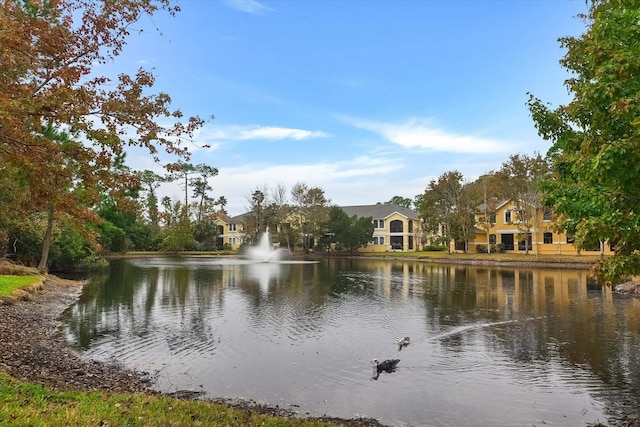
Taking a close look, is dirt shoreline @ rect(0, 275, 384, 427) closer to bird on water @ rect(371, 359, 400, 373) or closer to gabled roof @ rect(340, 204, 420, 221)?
bird on water @ rect(371, 359, 400, 373)

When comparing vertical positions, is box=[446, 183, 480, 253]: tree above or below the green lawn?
above

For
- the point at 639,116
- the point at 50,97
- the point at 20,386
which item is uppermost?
the point at 50,97

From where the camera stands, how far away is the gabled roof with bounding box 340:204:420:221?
A: 70.2 meters

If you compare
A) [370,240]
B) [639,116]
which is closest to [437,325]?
[639,116]

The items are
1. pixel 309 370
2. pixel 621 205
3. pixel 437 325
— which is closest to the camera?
pixel 621 205

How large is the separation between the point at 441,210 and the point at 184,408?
2029 inches

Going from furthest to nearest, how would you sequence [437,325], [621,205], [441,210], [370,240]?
[370,240]
[441,210]
[437,325]
[621,205]

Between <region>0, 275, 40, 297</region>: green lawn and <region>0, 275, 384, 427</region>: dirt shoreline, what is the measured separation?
6.19 feet

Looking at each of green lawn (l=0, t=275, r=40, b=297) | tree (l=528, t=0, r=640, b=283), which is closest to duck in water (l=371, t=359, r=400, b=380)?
tree (l=528, t=0, r=640, b=283)

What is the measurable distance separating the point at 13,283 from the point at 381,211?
5803 cm

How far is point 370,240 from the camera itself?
2549 inches

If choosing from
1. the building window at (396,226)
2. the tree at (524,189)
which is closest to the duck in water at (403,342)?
the tree at (524,189)

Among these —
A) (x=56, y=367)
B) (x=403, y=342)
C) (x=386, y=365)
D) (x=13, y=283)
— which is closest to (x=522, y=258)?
(x=403, y=342)

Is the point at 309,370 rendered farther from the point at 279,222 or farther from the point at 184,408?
the point at 279,222
